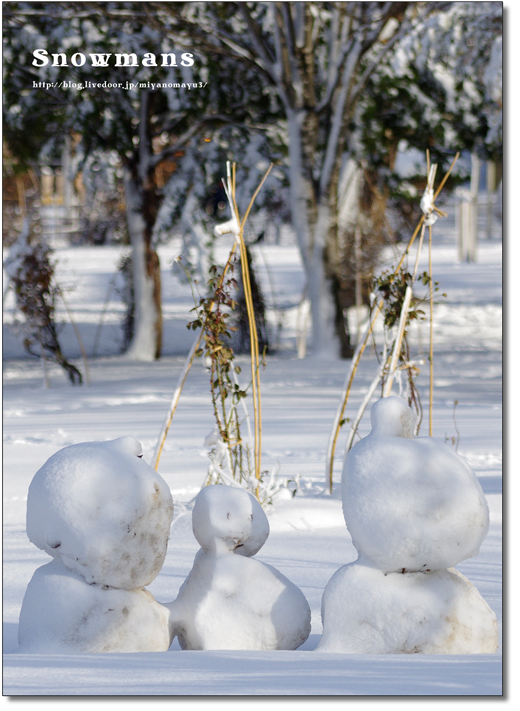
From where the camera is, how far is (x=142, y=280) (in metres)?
10.2

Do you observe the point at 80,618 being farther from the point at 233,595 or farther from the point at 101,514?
the point at 233,595

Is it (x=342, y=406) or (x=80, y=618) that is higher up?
(x=342, y=406)

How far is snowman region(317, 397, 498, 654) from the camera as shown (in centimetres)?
193

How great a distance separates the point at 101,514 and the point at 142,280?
837 centimetres

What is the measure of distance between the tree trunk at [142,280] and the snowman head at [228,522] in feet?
26.5

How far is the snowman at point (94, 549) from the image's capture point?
200cm

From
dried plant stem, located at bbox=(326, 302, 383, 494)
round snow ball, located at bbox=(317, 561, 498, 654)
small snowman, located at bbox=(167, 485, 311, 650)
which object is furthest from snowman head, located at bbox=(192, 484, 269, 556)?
dried plant stem, located at bbox=(326, 302, 383, 494)

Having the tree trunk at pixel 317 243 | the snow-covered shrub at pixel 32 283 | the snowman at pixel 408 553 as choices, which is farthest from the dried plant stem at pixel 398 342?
the tree trunk at pixel 317 243

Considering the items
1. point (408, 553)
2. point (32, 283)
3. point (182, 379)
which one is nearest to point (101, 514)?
point (408, 553)

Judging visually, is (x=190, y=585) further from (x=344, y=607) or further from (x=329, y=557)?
(x=329, y=557)

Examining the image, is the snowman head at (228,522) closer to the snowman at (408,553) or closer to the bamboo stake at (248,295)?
the snowman at (408,553)

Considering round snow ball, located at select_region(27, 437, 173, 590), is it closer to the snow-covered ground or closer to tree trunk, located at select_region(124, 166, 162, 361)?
the snow-covered ground

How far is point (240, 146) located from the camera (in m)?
9.71

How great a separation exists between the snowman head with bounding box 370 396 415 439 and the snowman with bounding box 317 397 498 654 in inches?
1.9
